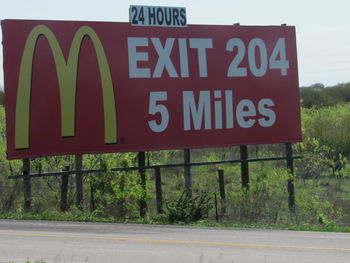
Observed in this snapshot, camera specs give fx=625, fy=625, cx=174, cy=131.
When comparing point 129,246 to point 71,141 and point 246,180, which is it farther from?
point 246,180

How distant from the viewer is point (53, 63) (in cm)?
1919

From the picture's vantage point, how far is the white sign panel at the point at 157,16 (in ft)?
66.4

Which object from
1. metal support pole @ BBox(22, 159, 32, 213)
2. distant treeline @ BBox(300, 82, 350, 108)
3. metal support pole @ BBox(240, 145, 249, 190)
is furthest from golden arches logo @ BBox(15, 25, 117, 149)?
distant treeline @ BBox(300, 82, 350, 108)

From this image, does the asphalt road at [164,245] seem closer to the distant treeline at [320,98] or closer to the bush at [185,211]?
the bush at [185,211]

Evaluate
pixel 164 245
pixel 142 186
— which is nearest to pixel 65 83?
pixel 142 186

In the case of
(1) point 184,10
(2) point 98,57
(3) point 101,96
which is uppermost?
(1) point 184,10

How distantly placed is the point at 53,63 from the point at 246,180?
787 cm

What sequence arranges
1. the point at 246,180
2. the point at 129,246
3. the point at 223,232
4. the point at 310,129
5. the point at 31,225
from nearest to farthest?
the point at 129,246 < the point at 223,232 < the point at 31,225 < the point at 246,180 < the point at 310,129

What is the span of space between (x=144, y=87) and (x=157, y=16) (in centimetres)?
240

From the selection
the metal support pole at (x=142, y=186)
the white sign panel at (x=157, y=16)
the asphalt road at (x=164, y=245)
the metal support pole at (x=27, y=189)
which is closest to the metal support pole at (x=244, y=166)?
the metal support pole at (x=142, y=186)

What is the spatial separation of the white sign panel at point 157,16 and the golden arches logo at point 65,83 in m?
1.52

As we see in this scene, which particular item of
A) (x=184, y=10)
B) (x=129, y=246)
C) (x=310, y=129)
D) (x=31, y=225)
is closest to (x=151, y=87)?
(x=184, y=10)

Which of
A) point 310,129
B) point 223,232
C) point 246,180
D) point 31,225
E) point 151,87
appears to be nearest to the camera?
point 223,232

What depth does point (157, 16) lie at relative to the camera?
67.5 feet
